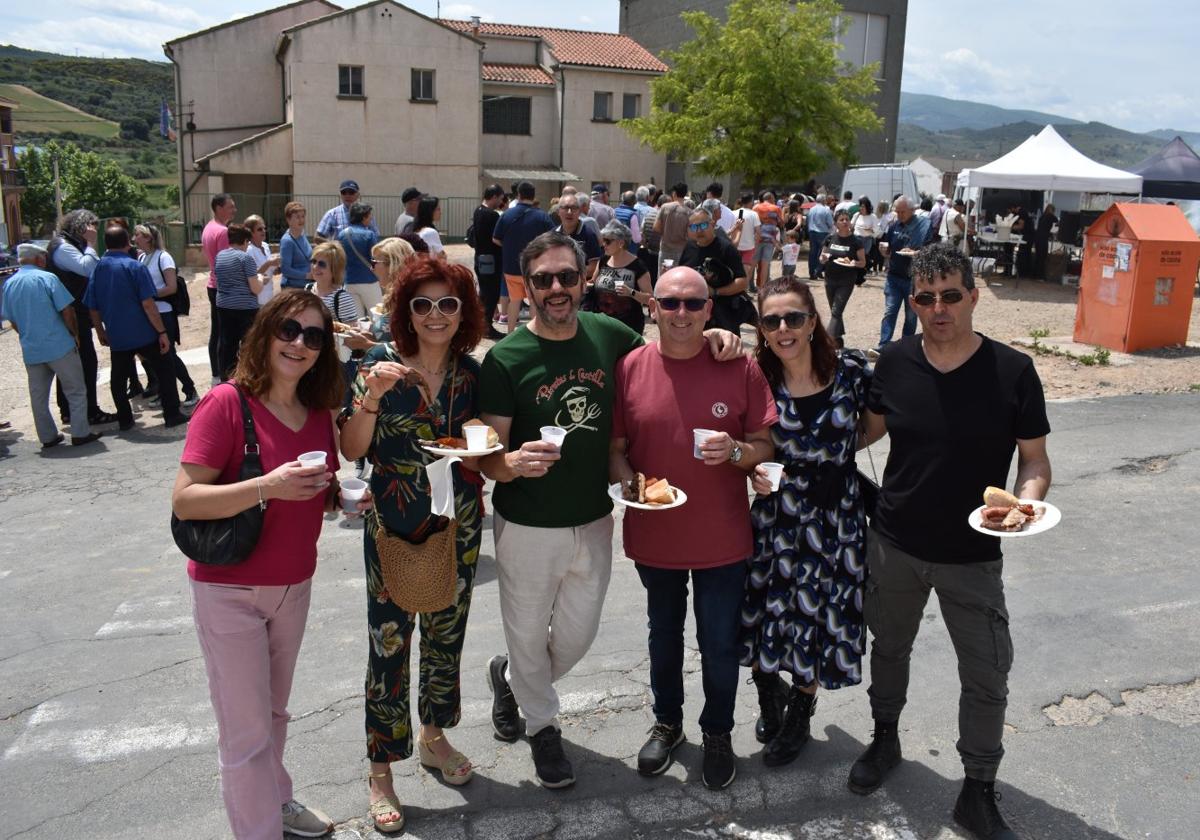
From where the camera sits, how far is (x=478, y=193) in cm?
3809

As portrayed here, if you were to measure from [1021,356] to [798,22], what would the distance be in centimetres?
3192

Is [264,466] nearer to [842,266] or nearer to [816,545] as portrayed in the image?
[816,545]

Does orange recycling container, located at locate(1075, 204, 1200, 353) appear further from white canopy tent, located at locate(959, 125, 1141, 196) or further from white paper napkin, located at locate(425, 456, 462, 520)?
white paper napkin, located at locate(425, 456, 462, 520)

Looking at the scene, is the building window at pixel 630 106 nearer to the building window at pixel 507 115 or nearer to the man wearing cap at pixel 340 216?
the building window at pixel 507 115

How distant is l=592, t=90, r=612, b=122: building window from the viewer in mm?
41250

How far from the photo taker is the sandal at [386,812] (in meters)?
3.33

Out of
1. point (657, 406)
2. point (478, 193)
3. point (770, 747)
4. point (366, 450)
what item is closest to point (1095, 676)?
point (770, 747)

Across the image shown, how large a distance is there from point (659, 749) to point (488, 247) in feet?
A: 29.1

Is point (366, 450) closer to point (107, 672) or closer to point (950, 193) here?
point (107, 672)

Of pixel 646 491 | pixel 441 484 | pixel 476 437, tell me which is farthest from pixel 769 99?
pixel 441 484

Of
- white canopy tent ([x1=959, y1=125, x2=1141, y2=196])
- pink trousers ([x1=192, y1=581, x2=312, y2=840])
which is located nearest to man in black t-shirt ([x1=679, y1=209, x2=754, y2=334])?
pink trousers ([x1=192, y1=581, x2=312, y2=840])

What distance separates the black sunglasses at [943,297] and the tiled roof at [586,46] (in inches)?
1567

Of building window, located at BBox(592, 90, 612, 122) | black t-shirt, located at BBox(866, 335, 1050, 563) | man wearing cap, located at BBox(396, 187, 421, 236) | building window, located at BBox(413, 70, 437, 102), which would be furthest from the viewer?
building window, located at BBox(592, 90, 612, 122)

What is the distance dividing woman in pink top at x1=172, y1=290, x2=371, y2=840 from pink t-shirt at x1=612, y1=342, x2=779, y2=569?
3.58 ft
